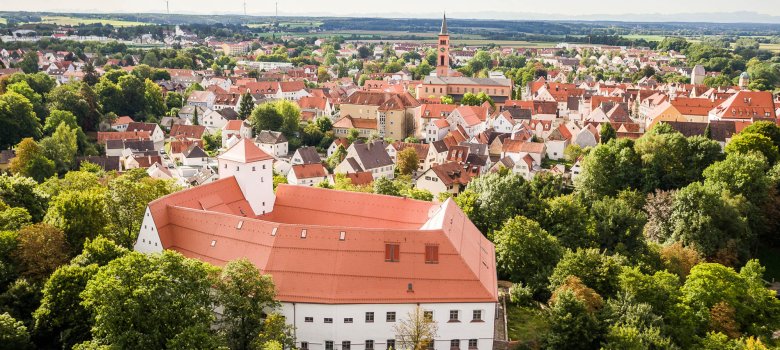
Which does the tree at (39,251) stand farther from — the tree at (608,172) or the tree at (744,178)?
the tree at (744,178)

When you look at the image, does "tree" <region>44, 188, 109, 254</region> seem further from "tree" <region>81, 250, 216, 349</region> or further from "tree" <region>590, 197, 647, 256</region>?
"tree" <region>590, 197, 647, 256</region>

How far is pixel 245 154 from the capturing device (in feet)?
145

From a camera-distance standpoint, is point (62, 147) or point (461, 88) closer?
point (62, 147)

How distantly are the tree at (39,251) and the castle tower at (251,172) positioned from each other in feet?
36.0

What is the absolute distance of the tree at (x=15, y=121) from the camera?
89.8 meters

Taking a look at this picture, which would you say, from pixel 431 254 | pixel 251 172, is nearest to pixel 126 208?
pixel 251 172

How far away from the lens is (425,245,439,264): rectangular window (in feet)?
115

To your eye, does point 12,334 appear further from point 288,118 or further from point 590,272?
point 288,118

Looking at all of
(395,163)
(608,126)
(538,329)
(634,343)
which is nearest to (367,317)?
(538,329)

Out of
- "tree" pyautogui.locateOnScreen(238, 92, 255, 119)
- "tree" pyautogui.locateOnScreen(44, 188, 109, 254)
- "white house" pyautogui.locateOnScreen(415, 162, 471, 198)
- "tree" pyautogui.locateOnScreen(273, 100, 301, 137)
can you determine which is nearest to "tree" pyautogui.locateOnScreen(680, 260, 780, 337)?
"tree" pyautogui.locateOnScreen(44, 188, 109, 254)

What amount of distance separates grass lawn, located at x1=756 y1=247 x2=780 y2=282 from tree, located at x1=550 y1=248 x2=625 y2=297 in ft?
73.3

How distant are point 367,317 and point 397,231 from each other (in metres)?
4.42

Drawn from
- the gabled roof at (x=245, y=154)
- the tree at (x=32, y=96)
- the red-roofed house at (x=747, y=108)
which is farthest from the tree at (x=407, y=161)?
the tree at (x=32, y=96)

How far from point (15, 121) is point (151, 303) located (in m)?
73.1
